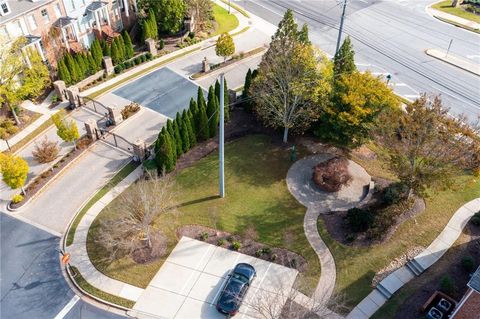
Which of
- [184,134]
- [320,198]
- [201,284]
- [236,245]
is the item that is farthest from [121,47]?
[201,284]

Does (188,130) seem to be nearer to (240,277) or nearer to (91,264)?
(91,264)

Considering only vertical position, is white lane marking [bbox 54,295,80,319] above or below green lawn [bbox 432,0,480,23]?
below

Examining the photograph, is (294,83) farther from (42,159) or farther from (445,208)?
(42,159)

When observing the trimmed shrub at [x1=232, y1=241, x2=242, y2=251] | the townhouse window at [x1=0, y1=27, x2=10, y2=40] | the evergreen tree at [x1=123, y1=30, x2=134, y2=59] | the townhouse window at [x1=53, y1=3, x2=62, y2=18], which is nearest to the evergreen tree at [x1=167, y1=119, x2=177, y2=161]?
the trimmed shrub at [x1=232, y1=241, x2=242, y2=251]

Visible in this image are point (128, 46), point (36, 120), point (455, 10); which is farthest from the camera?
point (455, 10)

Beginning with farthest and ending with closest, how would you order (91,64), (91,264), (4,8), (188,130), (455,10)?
1. (455,10)
2. (91,64)
3. (4,8)
4. (188,130)
5. (91,264)

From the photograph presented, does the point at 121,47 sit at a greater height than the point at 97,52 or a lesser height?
lesser

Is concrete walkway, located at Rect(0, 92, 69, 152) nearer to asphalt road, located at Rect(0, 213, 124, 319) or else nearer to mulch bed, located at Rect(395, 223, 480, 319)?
asphalt road, located at Rect(0, 213, 124, 319)

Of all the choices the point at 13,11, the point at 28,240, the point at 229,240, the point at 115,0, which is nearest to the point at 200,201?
the point at 229,240
